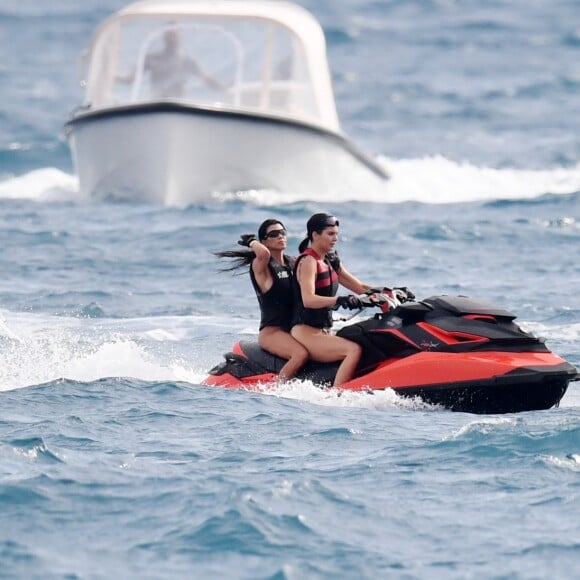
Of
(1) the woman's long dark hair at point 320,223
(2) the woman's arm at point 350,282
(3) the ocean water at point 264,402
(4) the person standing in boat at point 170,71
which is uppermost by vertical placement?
(4) the person standing in boat at point 170,71

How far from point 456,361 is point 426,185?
1284cm

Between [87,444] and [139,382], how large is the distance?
179cm

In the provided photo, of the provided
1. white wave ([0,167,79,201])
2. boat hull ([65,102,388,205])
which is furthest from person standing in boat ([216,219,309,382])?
white wave ([0,167,79,201])

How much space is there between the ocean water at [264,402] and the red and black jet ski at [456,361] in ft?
0.49

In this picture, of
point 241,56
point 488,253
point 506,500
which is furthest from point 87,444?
point 241,56

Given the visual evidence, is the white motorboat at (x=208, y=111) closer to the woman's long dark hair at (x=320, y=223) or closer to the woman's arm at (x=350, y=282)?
the woman's arm at (x=350, y=282)

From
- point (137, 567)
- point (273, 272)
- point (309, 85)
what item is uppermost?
point (309, 85)

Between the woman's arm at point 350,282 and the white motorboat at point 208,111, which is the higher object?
the white motorboat at point 208,111

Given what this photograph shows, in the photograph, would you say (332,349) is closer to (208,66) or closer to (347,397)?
(347,397)

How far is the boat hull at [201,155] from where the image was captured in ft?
57.0

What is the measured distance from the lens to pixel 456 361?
874cm

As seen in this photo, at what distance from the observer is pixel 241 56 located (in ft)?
60.3

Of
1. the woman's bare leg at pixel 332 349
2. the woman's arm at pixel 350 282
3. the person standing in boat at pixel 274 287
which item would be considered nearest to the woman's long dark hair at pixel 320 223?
the person standing in boat at pixel 274 287

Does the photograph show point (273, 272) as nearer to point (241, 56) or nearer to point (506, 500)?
point (506, 500)
